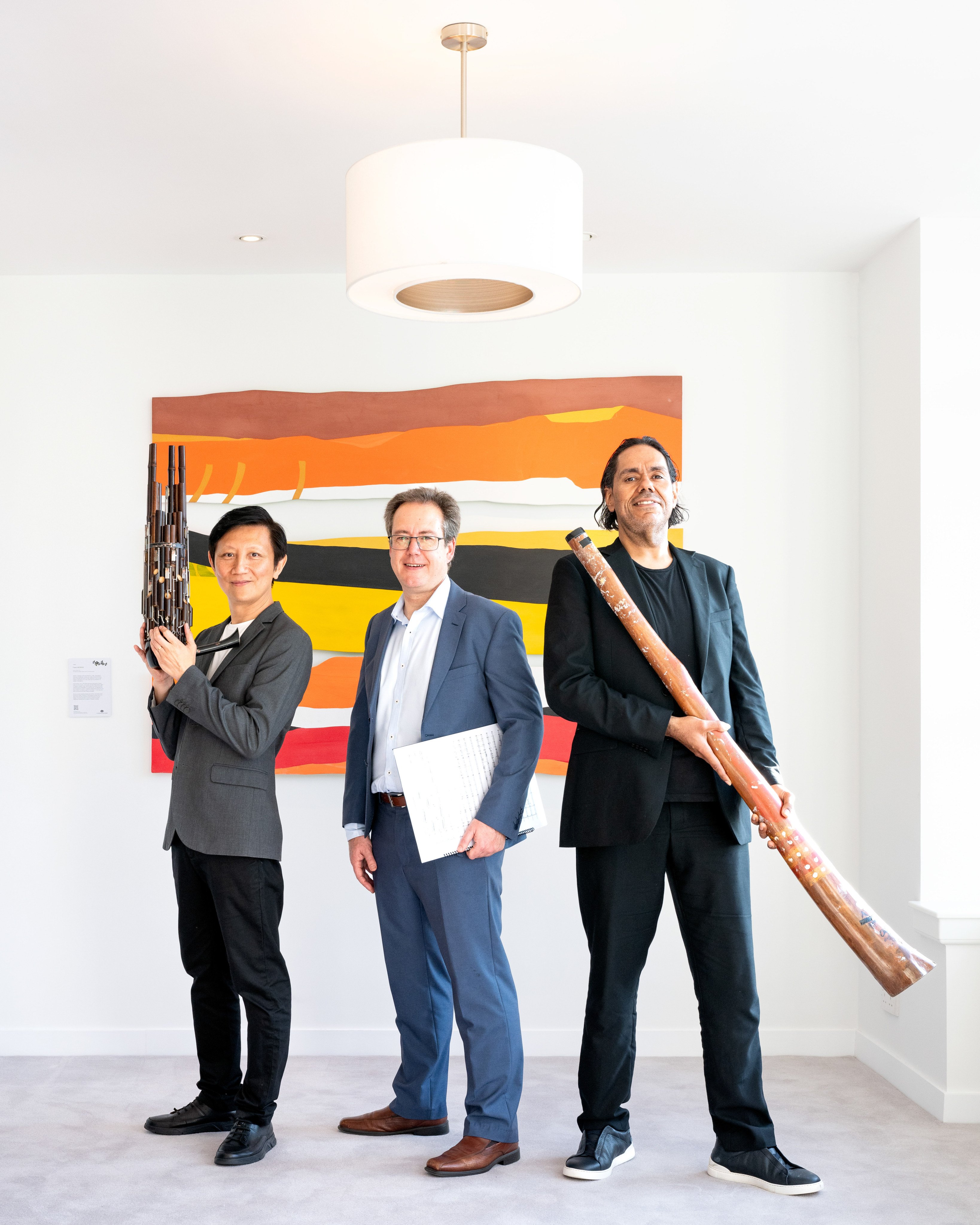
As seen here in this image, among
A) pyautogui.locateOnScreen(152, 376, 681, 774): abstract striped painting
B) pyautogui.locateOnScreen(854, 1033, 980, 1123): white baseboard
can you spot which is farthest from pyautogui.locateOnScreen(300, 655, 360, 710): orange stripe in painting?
pyautogui.locateOnScreen(854, 1033, 980, 1123): white baseboard

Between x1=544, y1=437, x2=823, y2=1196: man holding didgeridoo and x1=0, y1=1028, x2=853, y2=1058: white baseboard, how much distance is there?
3.35ft

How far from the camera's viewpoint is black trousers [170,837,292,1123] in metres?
2.66

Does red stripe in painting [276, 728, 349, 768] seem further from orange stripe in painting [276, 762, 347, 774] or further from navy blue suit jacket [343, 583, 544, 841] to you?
navy blue suit jacket [343, 583, 544, 841]

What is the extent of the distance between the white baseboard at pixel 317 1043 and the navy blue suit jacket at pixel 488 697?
1.27 metres

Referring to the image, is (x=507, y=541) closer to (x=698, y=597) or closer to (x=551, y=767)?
(x=551, y=767)

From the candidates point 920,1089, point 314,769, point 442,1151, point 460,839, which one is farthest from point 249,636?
point 920,1089

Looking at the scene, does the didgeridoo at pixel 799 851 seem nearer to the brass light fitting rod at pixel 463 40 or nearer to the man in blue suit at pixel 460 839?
the man in blue suit at pixel 460 839

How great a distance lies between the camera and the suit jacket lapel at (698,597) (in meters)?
2.61

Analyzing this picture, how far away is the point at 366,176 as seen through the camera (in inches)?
80.4

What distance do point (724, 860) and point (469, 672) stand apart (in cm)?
76

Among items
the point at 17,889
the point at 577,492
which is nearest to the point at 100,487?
the point at 17,889

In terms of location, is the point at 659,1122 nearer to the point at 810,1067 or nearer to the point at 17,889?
the point at 810,1067

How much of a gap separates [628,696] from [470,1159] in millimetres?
1176

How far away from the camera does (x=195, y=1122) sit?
2.86 m
